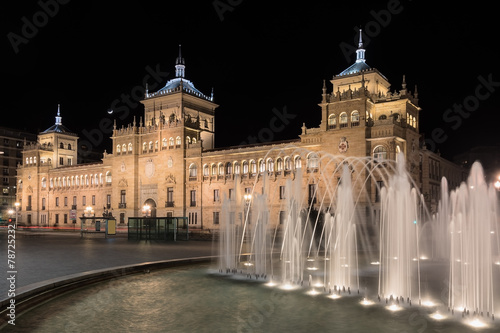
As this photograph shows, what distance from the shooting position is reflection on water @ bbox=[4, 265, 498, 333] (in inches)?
388

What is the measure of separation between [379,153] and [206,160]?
24.0 metres

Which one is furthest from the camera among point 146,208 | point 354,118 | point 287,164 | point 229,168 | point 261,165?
point 229,168

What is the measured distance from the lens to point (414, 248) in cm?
3105

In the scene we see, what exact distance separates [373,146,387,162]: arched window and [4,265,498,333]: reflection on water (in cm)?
3421

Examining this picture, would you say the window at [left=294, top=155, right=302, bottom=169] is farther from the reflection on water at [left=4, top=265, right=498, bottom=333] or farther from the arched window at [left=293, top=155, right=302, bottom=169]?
the reflection on water at [left=4, top=265, right=498, bottom=333]

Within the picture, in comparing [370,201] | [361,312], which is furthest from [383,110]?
[361,312]

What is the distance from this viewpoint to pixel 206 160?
6075 centimetres

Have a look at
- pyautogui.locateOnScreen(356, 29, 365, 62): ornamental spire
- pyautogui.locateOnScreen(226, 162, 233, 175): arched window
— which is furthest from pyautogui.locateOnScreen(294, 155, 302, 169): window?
pyautogui.locateOnScreen(356, 29, 365, 62): ornamental spire

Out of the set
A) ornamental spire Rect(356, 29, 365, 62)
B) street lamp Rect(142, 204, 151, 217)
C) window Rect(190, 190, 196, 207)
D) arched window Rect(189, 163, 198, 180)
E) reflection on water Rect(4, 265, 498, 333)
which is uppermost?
ornamental spire Rect(356, 29, 365, 62)

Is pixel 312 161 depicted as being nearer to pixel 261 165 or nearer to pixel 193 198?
pixel 261 165

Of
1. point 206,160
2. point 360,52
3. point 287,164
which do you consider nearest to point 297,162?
point 287,164

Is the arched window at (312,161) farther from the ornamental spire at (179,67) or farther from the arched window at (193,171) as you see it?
the ornamental spire at (179,67)

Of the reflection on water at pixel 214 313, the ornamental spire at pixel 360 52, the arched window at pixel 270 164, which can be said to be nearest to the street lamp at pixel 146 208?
the arched window at pixel 270 164

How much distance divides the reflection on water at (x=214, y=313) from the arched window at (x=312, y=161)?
37499mm
